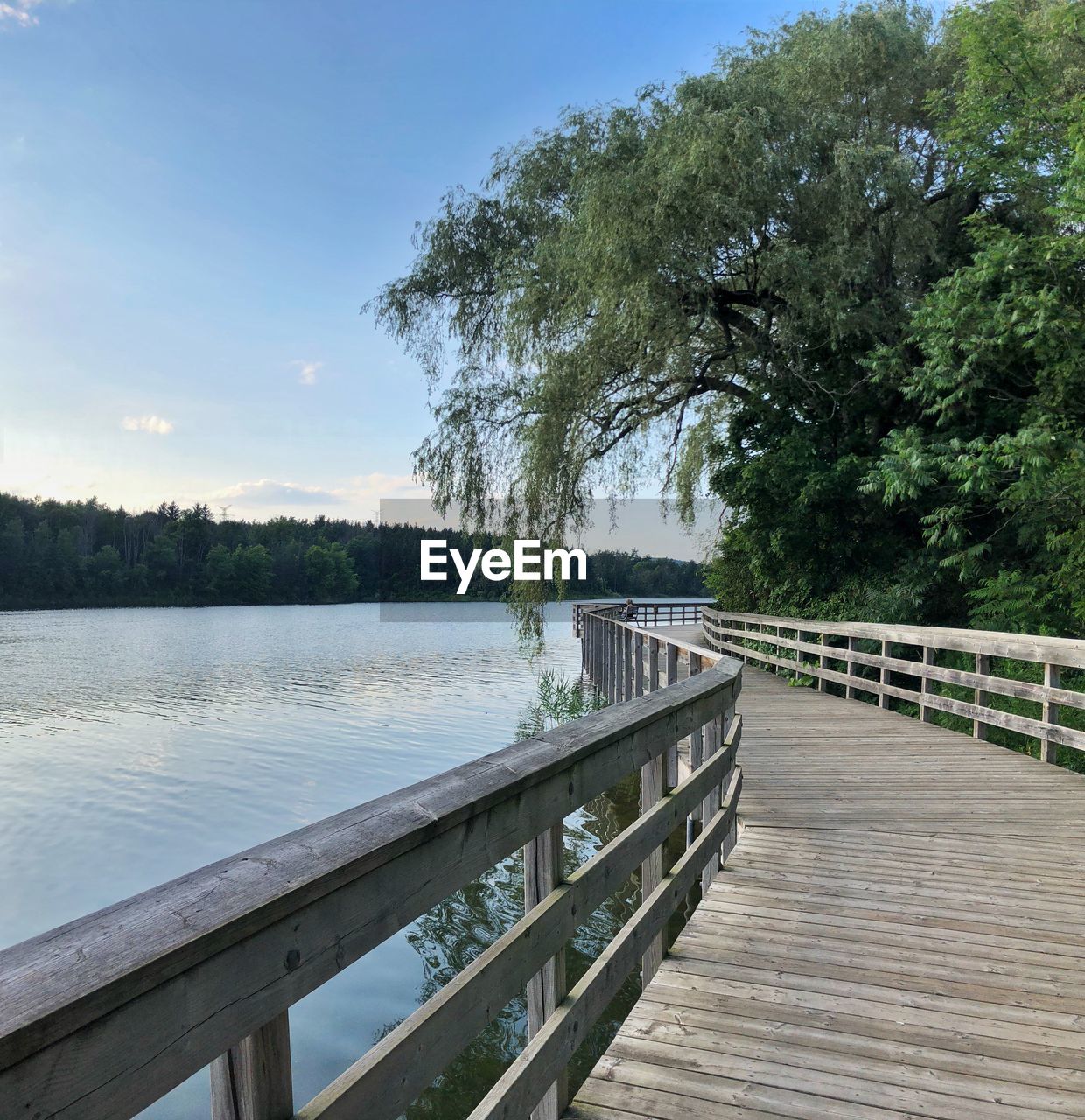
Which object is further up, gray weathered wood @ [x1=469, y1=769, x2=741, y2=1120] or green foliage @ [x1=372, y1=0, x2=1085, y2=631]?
green foliage @ [x1=372, y1=0, x2=1085, y2=631]

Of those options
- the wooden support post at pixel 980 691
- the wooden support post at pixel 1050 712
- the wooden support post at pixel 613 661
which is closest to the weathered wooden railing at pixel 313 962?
the wooden support post at pixel 1050 712

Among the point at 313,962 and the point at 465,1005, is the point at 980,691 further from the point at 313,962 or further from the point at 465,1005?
the point at 313,962

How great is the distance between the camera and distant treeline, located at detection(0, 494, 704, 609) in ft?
255

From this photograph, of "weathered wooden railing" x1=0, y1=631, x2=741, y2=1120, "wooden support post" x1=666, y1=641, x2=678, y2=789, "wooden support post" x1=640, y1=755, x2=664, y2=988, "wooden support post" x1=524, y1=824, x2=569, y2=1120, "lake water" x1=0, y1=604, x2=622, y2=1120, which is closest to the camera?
"weathered wooden railing" x1=0, y1=631, x2=741, y2=1120

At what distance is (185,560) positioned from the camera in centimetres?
8725

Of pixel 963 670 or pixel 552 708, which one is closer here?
pixel 963 670

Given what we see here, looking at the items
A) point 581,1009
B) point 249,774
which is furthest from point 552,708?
point 581,1009

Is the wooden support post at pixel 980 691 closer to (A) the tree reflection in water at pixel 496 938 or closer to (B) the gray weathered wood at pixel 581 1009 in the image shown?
(A) the tree reflection in water at pixel 496 938

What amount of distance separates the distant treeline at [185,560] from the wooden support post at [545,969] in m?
65.2

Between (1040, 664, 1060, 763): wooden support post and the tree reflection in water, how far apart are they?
11.1 ft

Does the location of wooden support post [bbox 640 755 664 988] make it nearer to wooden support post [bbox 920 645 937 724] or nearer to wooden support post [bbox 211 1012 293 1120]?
wooden support post [bbox 211 1012 293 1120]

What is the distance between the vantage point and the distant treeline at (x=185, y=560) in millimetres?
77688

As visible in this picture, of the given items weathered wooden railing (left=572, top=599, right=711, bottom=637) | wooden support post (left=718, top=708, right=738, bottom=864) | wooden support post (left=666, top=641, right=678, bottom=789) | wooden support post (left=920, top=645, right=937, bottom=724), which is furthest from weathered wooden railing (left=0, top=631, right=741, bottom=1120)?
weathered wooden railing (left=572, top=599, right=711, bottom=637)

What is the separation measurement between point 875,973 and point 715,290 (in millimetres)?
11668
